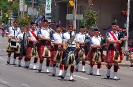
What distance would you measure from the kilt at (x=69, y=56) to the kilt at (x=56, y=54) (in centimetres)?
83

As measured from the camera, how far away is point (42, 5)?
283ft

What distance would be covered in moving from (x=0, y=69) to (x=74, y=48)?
16.0 ft

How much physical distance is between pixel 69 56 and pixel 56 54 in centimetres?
129

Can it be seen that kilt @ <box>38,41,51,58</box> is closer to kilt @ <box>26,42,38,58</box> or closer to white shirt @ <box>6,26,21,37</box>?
kilt @ <box>26,42,38,58</box>

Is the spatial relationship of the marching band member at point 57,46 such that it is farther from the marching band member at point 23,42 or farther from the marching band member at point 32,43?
the marching band member at point 23,42

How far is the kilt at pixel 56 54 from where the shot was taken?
671 inches

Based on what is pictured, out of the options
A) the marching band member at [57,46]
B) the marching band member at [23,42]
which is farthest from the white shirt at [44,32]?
the marching band member at [23,42]

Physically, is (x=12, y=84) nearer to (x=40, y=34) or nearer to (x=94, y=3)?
(x=40, y=34)

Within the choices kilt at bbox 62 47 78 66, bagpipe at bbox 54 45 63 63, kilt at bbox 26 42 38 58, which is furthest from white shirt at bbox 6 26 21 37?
kilt at bbox 62 47 78 66

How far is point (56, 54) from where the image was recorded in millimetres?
17125

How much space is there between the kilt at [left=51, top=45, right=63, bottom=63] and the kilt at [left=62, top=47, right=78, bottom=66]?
32.8 inches

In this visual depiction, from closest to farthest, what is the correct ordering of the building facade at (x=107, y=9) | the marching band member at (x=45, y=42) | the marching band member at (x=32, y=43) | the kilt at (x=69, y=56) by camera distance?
1. the kilt at (x=69, y=56)
2. the marching band member at (x=45, y=42)
3. the marching band member at (x=32, y=43)
4. the building facade at (x=107, y=9)

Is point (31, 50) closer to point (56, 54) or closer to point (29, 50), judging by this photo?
point (29, 50)

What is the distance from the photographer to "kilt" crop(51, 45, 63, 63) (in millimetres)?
17047
